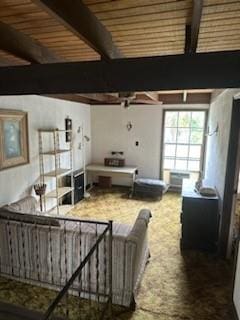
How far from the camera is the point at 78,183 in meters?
5.80

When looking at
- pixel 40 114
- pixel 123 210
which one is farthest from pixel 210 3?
pixel 123 210

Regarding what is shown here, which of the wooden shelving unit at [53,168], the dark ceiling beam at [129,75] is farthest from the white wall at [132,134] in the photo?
the dark ceiling beam at [129,75]

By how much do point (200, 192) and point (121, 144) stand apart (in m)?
3.56

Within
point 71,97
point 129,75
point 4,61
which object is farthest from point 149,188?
point 129,75

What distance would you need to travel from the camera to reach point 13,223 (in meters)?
2.91

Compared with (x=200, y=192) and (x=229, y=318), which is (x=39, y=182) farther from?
(x=229, y=318)

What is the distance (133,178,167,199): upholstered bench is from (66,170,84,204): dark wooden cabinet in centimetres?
134

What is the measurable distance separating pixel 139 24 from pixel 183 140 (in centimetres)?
499

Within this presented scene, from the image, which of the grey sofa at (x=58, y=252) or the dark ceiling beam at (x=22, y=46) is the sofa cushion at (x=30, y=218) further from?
the dark ceiling beam at (x=22, y=46)

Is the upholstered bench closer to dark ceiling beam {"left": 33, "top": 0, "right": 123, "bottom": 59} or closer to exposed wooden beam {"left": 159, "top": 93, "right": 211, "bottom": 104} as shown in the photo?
exposed wooden beam {"left": 159, "top": 93, "right": 211, "bottom": 104}

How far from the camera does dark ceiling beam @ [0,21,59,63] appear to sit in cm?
173

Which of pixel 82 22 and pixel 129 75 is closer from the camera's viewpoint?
pixel 82 22

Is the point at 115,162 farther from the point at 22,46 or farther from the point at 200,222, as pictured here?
the point at 22,46

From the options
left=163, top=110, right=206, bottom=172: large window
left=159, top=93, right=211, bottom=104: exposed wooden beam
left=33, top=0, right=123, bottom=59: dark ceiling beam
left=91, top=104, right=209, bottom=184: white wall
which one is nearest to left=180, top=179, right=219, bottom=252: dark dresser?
left=33, top=0, right=123, bottom=59: dark ceiling beam
